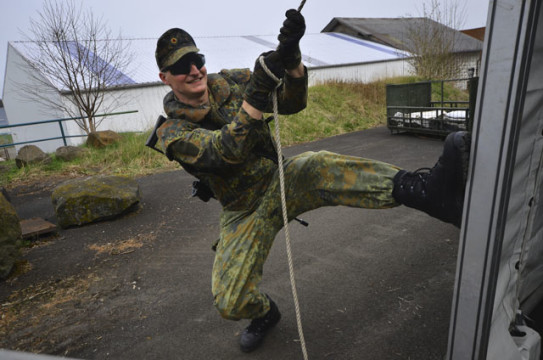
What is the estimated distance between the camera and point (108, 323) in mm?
2863

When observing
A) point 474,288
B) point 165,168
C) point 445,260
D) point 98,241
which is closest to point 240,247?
point 474,288

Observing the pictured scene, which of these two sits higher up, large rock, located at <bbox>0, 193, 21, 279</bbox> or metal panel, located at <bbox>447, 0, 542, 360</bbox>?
metal panel, located at <bbox>447, 0, 542, 360</bbox>

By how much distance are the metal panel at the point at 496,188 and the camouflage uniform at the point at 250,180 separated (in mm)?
628

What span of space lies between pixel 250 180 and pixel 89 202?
12.2ft

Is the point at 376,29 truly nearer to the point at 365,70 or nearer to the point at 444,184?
the point at 365,70

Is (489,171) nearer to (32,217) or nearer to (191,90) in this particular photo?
(191,90)

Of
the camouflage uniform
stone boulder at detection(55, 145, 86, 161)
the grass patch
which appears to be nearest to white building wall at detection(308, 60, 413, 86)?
the grass patch

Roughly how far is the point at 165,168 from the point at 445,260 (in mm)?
6509

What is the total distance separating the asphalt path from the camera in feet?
7.95

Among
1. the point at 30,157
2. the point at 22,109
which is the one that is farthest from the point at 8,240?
the point at 22,109

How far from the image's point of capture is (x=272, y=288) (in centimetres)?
310

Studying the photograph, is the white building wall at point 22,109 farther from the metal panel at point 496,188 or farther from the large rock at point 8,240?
the metal panel at point 496,188

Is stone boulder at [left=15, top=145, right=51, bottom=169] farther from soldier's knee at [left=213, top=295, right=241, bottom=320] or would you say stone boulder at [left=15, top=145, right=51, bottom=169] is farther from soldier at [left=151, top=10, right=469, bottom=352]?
soldier's knee at [left=213, top=295, right=241, bottom=320]

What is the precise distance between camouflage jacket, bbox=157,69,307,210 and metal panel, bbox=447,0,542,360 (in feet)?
3.47
